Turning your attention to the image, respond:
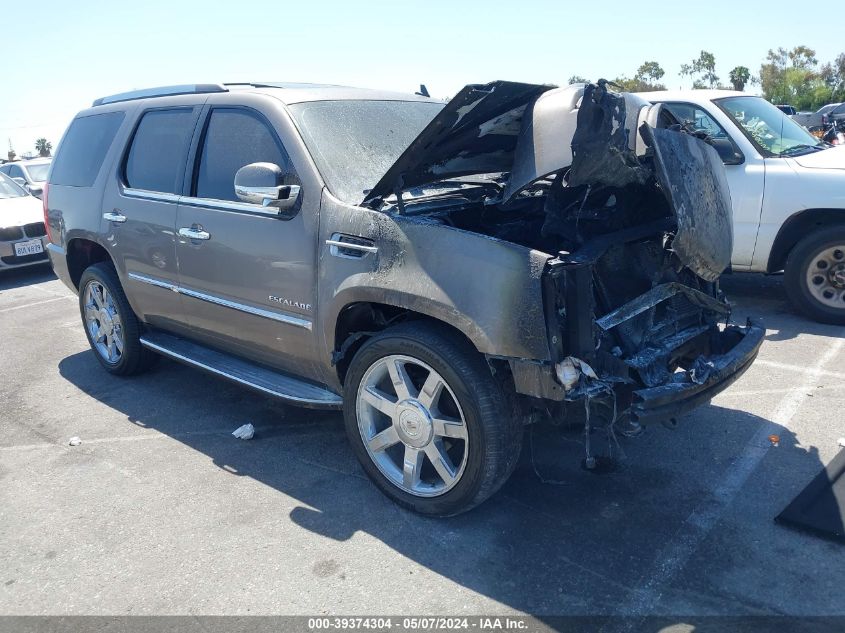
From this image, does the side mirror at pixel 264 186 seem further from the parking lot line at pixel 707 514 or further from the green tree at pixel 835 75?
the green tree at pixel 835 75

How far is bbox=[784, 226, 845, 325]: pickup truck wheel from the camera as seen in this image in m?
5.88

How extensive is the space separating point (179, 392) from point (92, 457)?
1005 mm

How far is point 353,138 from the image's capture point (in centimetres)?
399

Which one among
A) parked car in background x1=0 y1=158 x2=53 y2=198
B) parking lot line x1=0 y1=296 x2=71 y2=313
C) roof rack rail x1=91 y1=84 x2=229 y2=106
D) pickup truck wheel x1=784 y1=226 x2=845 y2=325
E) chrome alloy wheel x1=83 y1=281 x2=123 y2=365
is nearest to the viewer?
roof rack rail x1=91 y1=84 x2=229 y2=106

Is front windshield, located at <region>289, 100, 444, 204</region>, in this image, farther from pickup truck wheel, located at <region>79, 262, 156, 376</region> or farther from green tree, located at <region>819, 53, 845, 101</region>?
green tree, located at <region>819, 53, 845, 101</region>

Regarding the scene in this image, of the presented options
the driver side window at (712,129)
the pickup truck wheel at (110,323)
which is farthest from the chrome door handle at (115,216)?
the driver side window at (712,129)

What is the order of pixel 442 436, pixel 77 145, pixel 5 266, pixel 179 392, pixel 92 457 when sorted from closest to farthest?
1. pixel 442 436
2. pixel 92 457
3. pixel 179 392
4. pixel 77 145
5. pixel 5 266

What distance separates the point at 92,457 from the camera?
4.31 m

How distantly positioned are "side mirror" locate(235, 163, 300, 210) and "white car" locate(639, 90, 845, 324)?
4.19 metres

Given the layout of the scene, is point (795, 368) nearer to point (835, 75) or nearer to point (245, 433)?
point (245, 433)

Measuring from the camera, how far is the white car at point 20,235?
9.80 m

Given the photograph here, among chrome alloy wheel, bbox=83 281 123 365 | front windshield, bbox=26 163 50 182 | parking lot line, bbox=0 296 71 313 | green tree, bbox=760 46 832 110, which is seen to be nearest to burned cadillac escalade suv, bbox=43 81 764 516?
chrome alloy wheel, bbox=83 281 123 365

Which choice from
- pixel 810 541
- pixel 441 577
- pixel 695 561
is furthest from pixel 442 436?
pixel 810 541

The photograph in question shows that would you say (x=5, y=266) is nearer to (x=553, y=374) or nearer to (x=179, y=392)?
(x=179, y=392)
